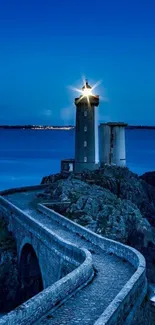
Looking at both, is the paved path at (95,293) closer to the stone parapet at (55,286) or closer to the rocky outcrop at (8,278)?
the stone parapet at (55,286)

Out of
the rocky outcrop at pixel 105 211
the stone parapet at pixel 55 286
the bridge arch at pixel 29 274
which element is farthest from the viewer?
the rocky outcrop at pixel 105 211

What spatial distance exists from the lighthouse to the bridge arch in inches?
726

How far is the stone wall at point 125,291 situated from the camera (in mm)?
10951

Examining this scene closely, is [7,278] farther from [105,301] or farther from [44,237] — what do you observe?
[105,301]

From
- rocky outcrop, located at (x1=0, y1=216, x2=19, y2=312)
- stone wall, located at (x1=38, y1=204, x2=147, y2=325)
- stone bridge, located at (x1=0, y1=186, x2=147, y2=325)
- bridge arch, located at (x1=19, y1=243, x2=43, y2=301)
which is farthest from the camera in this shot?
bridge arch, located at (x1=19, y1=243, x2=43, y2=301)

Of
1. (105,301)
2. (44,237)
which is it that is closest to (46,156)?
(44,237)

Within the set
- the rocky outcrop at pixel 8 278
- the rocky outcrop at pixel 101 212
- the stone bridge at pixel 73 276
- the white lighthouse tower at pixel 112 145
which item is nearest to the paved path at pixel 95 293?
the stone bridge at pixel 73 276

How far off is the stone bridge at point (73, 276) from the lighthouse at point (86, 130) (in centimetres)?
1523

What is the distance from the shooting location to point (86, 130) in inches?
1618

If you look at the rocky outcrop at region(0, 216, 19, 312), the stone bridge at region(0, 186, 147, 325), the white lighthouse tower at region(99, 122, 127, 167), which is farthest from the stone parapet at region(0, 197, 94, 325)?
the white lighthouse tower at region(99, 122, 127, 167)

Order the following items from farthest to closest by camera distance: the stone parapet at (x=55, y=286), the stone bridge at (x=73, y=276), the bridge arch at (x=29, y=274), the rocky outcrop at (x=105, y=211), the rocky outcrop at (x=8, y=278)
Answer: the rocky outcrop at (x=105, y=211) → the bridge arch at (x=29, y=274) → the rocky outcrop at (x=8, y=278) → the stone bridge at (x=73, y=276) → the stone parapet at (x=55, y=286)

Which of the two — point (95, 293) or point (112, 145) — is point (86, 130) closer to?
point (112, 145)

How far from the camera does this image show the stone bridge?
11273 millimetres

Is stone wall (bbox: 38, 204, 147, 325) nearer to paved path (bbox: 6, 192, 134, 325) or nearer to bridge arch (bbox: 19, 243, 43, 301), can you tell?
paved path (bbox: 6, 192, 134, 325)
